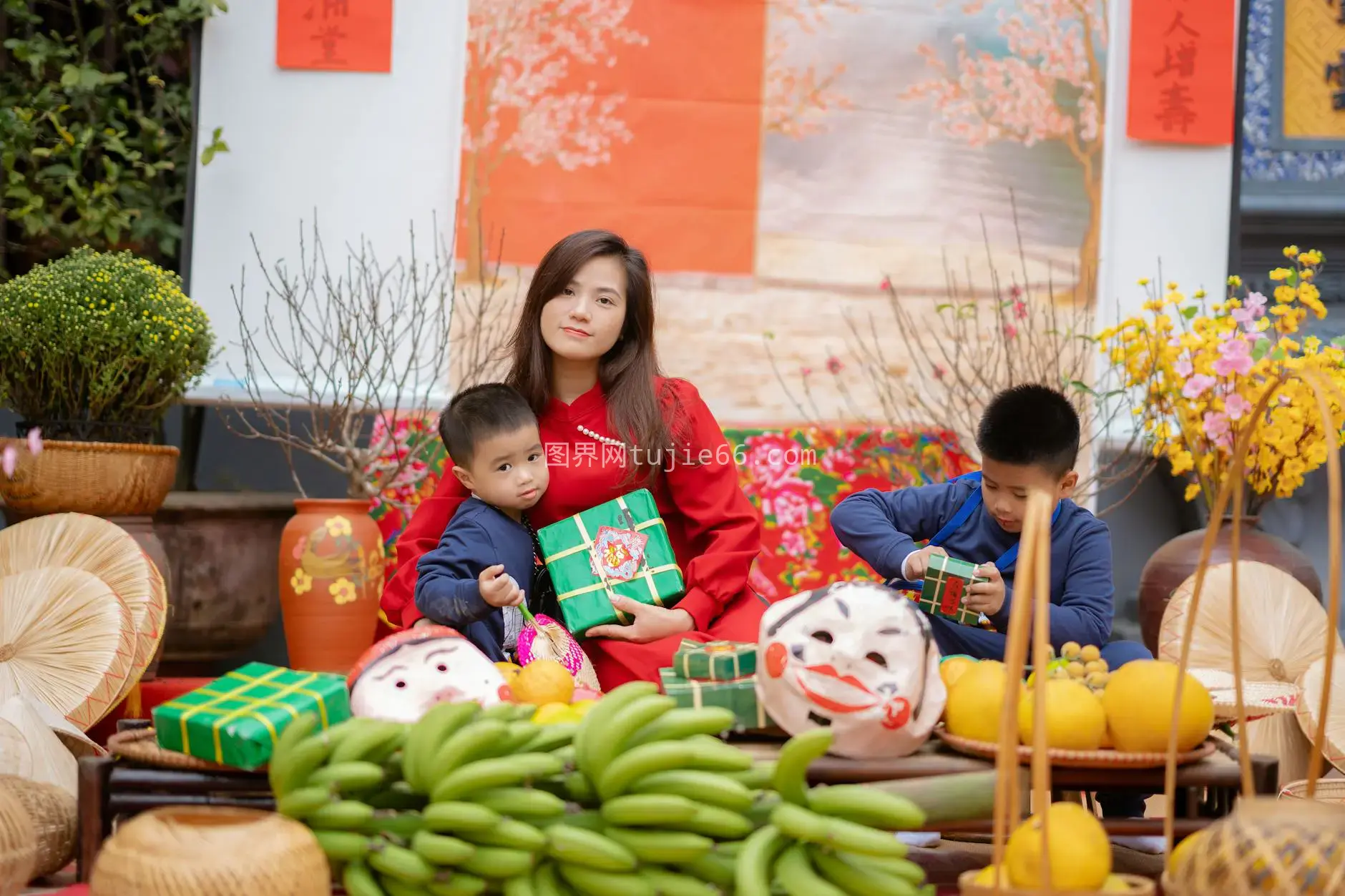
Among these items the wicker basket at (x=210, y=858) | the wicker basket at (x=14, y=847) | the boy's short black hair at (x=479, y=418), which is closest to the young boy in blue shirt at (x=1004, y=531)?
the boy's short black hair at (x=479, y=418)

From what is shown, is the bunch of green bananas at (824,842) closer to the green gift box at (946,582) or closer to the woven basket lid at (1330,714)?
the green gift box at (946,582)

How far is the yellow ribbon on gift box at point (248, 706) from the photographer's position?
1616 mm

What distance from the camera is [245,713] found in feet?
5.38

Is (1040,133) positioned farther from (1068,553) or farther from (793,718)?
(793,718)

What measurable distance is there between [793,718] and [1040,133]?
3411 millimetres

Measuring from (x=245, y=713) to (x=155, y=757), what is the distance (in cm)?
15

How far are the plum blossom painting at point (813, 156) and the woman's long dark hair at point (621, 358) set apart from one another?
5.37 feet

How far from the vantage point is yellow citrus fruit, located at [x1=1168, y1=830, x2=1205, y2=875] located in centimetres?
142

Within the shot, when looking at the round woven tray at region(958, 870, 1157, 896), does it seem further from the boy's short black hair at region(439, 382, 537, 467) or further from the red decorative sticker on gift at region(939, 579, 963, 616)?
the boy's short black hair at region(439, 382, 537, 467)

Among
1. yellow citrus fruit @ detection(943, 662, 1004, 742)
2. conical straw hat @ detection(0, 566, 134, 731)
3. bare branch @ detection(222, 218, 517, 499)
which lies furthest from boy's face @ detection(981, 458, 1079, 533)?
bare branch @ detection(222, 218, 517, 499)

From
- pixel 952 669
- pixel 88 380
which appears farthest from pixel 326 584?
pixel 952 669

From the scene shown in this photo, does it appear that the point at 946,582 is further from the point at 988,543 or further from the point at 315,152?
the point at 315,152

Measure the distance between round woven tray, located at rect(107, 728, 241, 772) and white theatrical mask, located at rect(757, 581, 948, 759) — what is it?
748 mm

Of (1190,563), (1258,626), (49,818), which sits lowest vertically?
(49,818)
